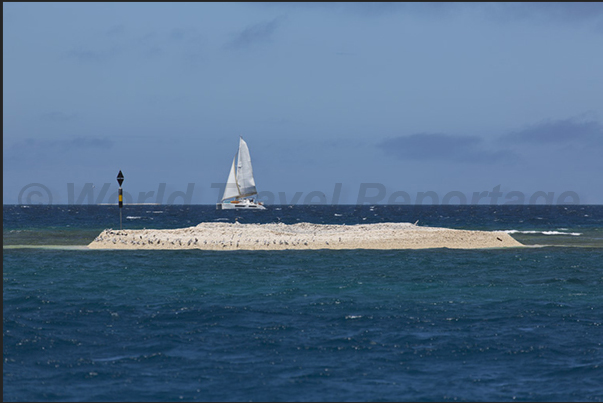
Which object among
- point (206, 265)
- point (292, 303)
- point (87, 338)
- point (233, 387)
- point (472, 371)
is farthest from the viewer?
point (206, 265)

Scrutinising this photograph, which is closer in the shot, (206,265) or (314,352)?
(314,352)

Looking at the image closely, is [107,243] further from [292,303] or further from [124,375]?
[124,375]

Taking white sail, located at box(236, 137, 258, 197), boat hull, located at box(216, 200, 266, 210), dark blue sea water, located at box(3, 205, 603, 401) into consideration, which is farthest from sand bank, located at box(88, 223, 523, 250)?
boat hull, located at box(216, 200, 266, 210)

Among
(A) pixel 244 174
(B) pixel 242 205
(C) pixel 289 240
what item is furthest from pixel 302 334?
(B) pixel 242 205

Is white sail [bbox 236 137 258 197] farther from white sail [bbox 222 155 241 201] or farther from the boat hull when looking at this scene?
the boat hull

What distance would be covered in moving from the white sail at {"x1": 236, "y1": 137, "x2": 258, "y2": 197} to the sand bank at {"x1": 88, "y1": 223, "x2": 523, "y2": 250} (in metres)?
49.4

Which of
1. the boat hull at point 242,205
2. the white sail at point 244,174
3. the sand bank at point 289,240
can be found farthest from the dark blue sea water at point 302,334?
the boat hull at point 242,205

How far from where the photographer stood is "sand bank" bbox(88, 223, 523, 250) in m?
43.5

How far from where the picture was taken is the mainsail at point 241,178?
9794 centimetres

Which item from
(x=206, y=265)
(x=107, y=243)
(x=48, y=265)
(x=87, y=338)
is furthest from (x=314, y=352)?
(x=107, y=243)

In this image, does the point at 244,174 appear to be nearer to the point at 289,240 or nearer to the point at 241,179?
the point at 241,179

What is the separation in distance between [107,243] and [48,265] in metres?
11.5

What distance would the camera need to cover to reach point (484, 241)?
4641cm

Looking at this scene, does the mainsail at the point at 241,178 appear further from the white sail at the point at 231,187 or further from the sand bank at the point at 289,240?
the sand bank at the point at 289,240
